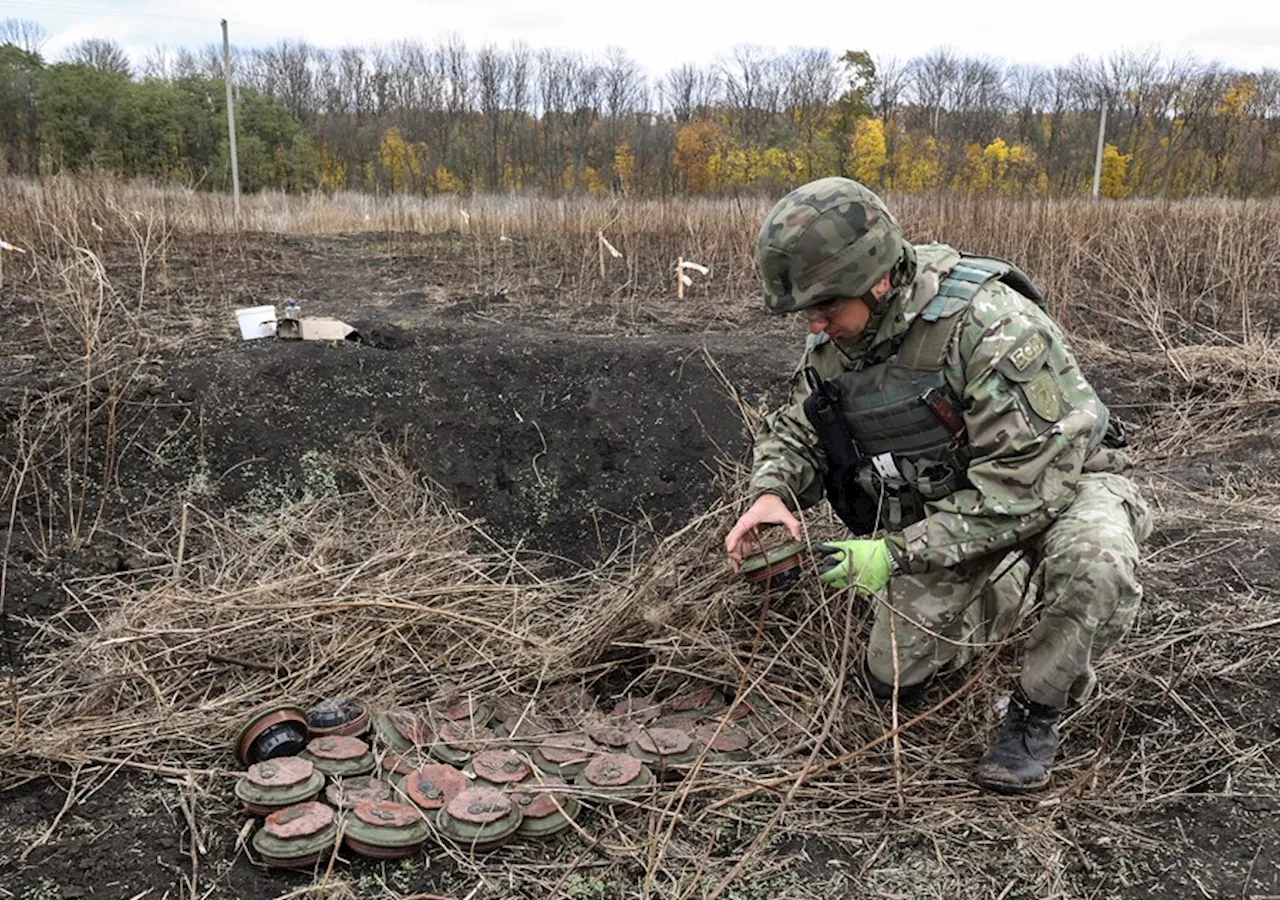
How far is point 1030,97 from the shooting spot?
32.1 metres

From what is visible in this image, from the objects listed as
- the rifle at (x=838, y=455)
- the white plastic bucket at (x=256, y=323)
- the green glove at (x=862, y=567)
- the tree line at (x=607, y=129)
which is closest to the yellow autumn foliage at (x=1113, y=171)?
the tree line at (x=607, y=129)

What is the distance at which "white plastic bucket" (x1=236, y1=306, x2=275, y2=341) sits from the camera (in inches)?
205

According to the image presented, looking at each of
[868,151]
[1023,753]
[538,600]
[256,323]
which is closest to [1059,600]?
[1023,753]

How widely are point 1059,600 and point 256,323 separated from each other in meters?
4.46

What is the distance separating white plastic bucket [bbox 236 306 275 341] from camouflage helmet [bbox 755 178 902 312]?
12.6 feet

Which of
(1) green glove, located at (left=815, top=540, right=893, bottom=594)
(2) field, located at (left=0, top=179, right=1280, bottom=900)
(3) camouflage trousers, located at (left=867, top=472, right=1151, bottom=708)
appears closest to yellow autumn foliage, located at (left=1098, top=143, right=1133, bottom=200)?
(2) field, located at (left=0, top=179, right=1280, bottom=900)

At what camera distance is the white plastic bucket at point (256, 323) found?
17.1ft

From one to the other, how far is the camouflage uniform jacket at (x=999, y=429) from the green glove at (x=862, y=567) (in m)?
0.03

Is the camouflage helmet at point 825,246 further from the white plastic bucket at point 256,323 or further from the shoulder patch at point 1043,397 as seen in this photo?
the white plastic bucket at point 256,323

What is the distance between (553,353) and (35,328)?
2.92m

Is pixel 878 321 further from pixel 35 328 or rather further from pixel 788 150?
pixel 788 150

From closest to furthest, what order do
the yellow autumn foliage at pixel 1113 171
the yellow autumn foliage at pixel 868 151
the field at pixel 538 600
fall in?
the field at pixel 538 600
the yellow autumn foliage at pixel 868 151
the yellow autumn foliage at pixel 1113 171

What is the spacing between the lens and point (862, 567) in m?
2.11

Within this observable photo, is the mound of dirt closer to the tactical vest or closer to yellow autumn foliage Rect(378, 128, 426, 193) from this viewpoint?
the tactical vest
